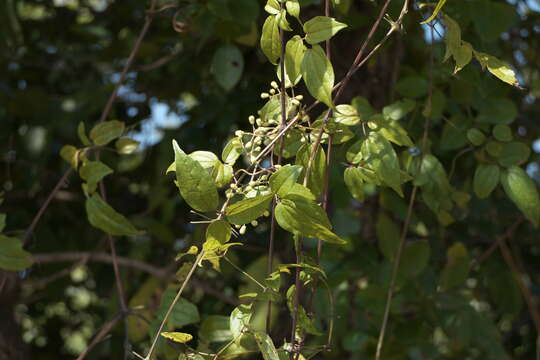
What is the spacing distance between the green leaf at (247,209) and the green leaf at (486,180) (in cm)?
36

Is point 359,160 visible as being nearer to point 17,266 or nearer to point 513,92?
point 17,266

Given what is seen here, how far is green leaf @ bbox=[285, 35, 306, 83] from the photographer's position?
1.97ft

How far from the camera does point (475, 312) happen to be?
1086mm

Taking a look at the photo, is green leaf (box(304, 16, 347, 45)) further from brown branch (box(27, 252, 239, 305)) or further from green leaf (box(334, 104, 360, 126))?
brown branch (box(27, 252, 239, 305))

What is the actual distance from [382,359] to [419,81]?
40cm

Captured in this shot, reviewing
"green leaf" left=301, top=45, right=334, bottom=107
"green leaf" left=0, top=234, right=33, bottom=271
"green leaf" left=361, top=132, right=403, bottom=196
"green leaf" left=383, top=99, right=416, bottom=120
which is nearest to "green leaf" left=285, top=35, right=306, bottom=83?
"green leaf" left=301, top=45, right=334, bottom=107

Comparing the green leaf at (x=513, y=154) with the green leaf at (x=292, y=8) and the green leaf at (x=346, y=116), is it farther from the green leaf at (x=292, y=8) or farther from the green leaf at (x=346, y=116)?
the green leaf at (x=292, y=8)

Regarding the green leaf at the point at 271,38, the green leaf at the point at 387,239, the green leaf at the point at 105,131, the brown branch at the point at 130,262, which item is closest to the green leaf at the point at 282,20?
the green leaf at the point at 271,38

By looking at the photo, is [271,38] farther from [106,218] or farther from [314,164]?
[106,218]

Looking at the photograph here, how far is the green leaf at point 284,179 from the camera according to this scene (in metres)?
0.57

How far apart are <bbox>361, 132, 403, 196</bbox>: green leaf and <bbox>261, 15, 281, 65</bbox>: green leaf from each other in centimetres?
14

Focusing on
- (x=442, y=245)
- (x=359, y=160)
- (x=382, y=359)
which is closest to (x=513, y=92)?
(x=442, y=245)

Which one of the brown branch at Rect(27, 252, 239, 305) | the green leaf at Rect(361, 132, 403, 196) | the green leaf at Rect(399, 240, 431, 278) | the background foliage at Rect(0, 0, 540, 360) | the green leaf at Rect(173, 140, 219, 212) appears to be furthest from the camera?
Result: the brown branch at Rect(27, 252, 239, 305)

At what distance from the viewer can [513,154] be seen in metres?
0.85
